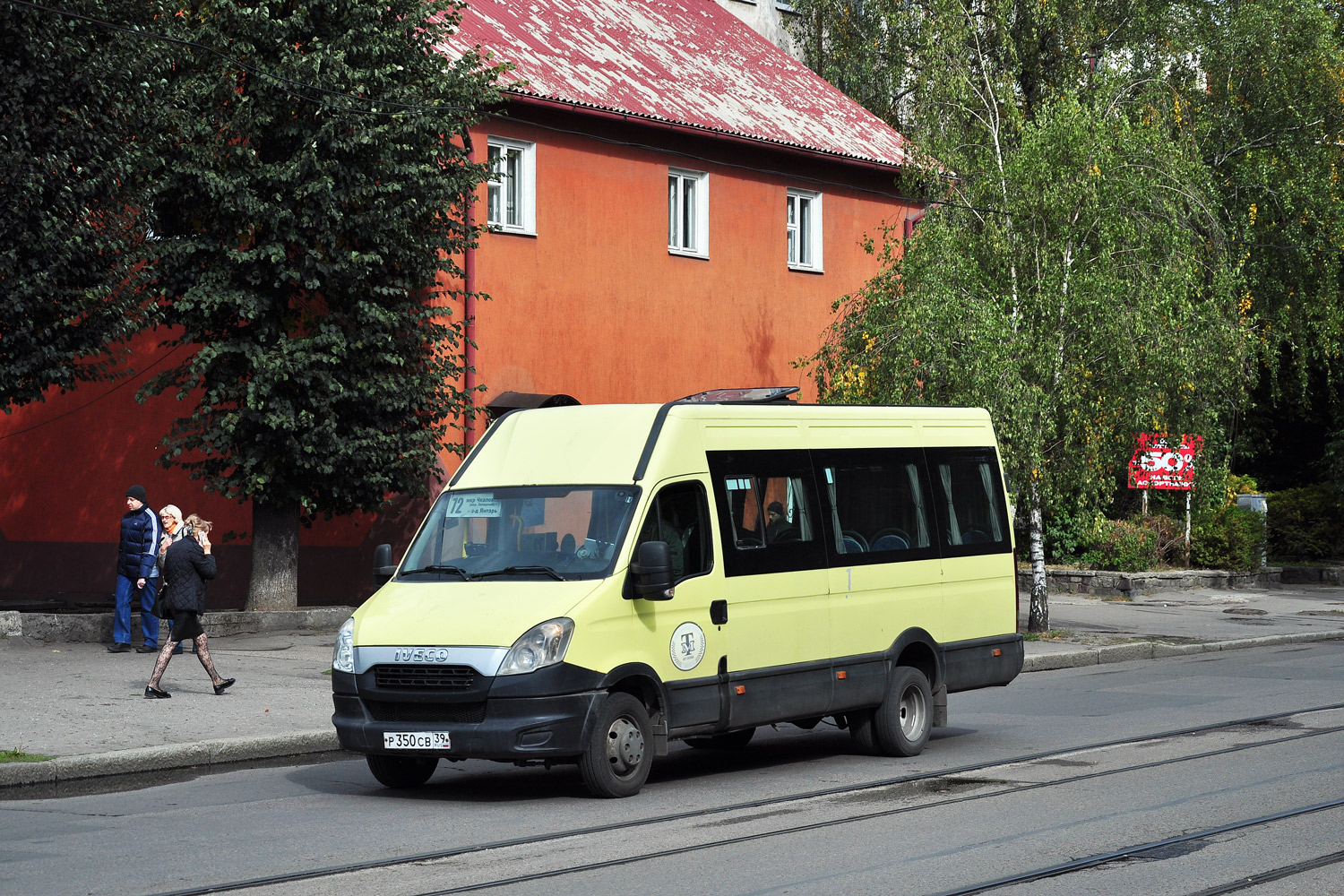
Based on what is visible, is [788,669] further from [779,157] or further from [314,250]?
[779,157]

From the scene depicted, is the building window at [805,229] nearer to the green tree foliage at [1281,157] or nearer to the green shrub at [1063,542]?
the green shrub at [1063,542]

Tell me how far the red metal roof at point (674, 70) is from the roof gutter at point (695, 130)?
0.05 metres

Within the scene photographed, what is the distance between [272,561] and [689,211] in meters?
10.6

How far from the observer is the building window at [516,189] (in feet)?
80.6

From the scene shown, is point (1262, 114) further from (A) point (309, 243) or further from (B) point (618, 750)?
(B) point (618, 750)

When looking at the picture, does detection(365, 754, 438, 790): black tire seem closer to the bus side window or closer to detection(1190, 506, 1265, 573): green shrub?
the bus side window

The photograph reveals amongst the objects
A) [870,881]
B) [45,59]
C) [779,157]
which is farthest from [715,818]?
[779,157]

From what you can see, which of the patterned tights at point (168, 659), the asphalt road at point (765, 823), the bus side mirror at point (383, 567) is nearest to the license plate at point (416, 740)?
the asphalt road at point (765, 823)

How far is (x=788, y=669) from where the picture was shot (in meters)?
10.6

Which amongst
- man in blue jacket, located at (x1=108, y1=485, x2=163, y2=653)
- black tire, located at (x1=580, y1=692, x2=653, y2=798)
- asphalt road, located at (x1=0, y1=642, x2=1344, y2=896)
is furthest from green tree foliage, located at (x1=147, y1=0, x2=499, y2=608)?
black tire, located at (x1=580, y1=692, x2=653, y2=798)

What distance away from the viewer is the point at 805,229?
3003cm

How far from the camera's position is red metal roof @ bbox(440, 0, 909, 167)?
25859 mm

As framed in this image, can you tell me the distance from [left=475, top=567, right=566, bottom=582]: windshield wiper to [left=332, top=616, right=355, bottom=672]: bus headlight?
2.74 ft

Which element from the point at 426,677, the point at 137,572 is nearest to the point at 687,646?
the point at 426,677
